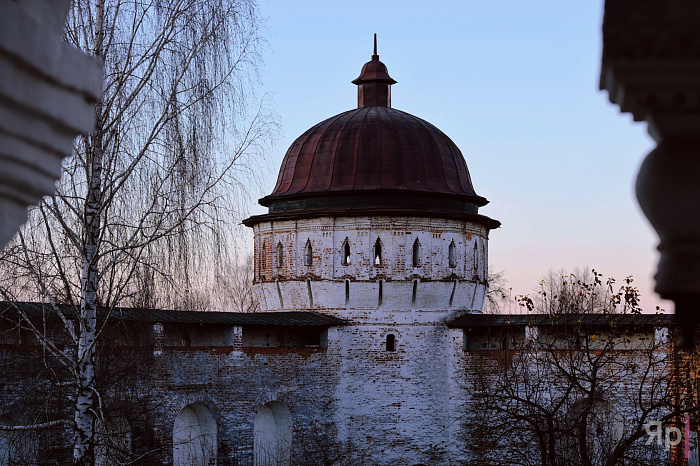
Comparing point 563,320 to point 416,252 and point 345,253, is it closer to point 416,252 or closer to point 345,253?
point 416,252

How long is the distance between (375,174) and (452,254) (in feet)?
9.00

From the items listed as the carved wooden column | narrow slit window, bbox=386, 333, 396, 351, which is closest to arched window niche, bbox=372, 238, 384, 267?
narrow slit window, bbox=386, 333, 396, 351

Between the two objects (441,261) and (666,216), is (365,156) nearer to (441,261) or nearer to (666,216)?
(441,261)

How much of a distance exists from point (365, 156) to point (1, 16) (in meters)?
24.8

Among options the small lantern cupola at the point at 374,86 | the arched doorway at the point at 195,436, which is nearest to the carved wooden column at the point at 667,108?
the arched doorway at the point at 195,436

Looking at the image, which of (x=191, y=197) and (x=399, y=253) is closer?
(x=191, y=197)

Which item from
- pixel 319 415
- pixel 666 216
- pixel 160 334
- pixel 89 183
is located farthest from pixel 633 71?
pixel 319 415

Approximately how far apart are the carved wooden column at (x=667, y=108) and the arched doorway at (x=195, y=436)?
20395mm

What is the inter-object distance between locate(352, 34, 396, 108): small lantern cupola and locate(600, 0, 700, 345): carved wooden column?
2680 cm

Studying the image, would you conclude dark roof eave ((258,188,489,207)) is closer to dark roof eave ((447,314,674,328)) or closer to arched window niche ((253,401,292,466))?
dark roof eave ((447,314,674,328))

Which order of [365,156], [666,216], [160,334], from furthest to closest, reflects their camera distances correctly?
[365,156] < [160,334] < [666,216]

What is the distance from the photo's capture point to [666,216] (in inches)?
103

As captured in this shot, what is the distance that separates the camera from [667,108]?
8.25ft

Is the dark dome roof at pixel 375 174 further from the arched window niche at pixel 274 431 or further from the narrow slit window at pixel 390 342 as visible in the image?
the arched window niche at pixel 274 431
